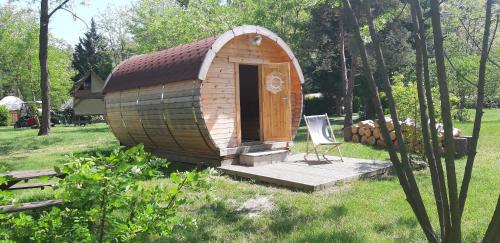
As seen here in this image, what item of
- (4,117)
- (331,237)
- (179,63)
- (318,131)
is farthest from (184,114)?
(4,117)

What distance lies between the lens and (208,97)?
8.72 meters

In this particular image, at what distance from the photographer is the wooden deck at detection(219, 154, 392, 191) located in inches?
277

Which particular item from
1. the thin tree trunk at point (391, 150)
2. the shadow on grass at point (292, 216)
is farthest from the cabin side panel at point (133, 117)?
the thin tree trunk at point (391, 150)

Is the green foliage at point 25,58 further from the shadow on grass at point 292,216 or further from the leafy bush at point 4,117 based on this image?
the shadow on grass at point 292,216

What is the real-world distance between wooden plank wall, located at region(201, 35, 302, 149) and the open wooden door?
1.23 ft

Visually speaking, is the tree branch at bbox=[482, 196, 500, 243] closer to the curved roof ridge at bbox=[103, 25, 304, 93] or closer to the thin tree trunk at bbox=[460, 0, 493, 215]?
the thin tree trunk at bbox=[460, 0, 493, 215]

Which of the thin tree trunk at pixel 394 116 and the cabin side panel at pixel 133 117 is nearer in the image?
the thin tree trunk at pixel 394 116

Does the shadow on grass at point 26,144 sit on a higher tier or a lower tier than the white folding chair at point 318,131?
lower

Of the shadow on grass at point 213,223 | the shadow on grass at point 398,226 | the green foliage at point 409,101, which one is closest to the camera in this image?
the shadow on grass at point 398,226

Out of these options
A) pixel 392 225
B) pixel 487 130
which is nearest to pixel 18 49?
pixel 487 130

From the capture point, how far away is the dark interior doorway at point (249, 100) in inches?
485

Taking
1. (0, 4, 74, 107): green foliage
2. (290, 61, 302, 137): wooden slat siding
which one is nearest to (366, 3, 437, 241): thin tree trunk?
(290, 61, 302, 137): wooden slat siding

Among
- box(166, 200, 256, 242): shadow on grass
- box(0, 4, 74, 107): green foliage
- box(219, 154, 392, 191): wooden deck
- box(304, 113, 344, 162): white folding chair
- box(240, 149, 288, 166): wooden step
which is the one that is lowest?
box(166, 200, 256, 242): shadow on grass

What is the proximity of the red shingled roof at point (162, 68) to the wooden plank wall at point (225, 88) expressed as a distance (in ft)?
1.35
